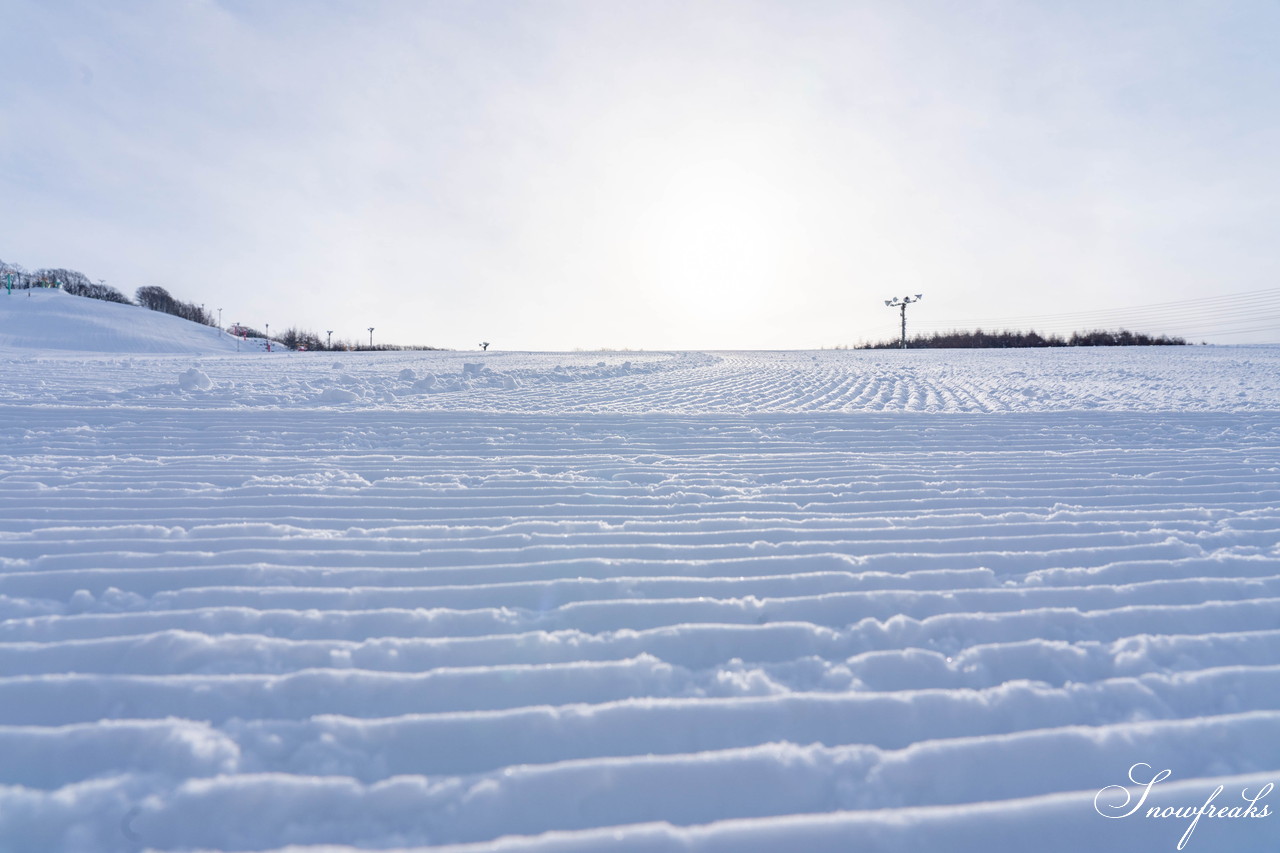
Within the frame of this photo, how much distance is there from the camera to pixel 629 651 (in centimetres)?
224

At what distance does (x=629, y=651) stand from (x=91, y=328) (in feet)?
125

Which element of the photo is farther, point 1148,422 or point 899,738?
point 1148,422

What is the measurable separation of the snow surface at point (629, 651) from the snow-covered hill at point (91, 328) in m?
27.9

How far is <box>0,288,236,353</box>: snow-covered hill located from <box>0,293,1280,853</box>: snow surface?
2788 centimetres

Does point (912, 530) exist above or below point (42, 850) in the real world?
above

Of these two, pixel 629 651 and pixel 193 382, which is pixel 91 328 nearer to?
pixel 193 382

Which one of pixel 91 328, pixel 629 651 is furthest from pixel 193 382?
pixel 91 328

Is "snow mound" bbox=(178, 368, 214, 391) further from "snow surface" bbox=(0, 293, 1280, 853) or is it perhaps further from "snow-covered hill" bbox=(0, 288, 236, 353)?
"snow-covered hill" bbox=(0, 288, 236, 353)

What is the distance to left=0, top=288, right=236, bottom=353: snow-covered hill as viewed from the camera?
25.8m

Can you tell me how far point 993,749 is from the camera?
178 centimetres

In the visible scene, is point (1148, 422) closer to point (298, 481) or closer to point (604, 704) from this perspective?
point (604, 704)

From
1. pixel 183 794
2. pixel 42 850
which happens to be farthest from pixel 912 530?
pixel 42 850

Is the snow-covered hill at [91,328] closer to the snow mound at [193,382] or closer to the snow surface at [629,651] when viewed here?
the snow mound at [193,382]

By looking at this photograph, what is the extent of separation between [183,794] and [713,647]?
1.65 meters
